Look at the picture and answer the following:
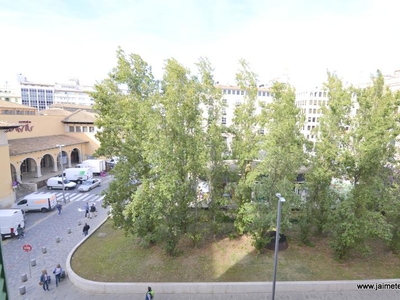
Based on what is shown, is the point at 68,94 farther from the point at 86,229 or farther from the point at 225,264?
the point at 225,264

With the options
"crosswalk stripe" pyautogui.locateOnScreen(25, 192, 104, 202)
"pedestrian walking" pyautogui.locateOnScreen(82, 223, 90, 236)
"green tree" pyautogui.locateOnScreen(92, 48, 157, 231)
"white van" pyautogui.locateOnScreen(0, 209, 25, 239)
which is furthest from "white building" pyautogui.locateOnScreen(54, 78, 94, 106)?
"green tree" pyautogui.locateOnScreen(92, 48, 157, 231)

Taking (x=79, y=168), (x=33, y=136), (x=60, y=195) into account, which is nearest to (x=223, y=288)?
(x=60, y=195)

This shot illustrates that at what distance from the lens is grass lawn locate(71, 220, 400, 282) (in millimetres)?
14608

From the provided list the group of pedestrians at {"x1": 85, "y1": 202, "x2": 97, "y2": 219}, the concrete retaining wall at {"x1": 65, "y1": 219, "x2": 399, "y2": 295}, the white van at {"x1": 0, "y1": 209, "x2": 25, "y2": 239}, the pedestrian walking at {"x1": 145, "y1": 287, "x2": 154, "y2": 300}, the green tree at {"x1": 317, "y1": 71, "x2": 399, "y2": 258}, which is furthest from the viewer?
the group of pedestrians at {"x1": 85, "y1": 202, "x2": 97, "y2": 219}

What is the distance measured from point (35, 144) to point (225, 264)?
34.3 meters

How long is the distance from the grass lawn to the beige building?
1647 centimetres

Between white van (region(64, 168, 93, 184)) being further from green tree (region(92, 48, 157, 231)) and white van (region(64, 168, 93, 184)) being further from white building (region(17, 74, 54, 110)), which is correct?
white building (region(17, 74, 54, 110))

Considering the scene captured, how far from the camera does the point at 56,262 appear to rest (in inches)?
672

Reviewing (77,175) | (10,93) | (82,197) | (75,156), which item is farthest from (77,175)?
(10,93)

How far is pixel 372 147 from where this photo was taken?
14039 mm

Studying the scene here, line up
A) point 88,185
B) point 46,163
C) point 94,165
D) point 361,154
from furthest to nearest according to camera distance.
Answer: point 46,163, point 94,165, point 88,185, point 361,154

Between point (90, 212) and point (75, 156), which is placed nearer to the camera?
point (90, 212)

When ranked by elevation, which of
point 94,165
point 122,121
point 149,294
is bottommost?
point 149,294

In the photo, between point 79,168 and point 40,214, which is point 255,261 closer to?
point 40,214
